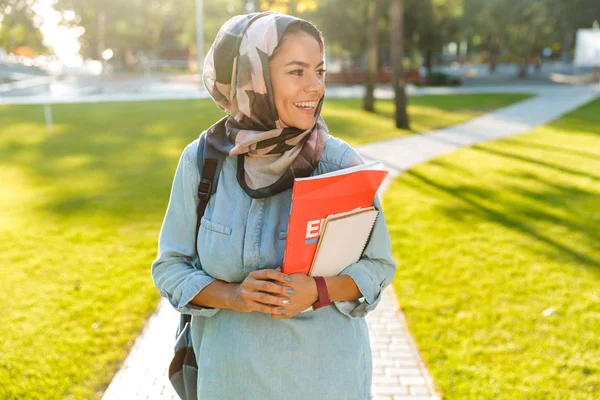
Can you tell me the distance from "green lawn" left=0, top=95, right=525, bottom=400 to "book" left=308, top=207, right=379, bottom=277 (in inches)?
101

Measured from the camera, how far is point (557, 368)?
3988 millimetres

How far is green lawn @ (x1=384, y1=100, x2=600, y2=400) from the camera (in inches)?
156

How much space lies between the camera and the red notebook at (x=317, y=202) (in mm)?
1531

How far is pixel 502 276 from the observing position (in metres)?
5.61

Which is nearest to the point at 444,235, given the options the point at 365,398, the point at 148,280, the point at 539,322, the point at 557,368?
the point at 539,322

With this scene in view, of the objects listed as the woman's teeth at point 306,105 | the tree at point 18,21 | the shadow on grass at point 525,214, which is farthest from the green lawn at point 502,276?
the tree at point 18,21

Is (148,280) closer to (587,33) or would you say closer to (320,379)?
(320,379)

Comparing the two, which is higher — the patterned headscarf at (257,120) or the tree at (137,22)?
the tree at (137,22)

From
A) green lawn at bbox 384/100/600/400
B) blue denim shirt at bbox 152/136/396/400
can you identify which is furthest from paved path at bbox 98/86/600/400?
blue denim shirt at bbox 152/136/396/400

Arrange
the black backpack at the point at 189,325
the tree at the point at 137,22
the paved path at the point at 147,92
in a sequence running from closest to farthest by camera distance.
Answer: the black backpack at the point at 189,325 → the paved path at the point at 147,92 → the tree at the point at 137,22

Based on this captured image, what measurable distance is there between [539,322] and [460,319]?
0.61 meters

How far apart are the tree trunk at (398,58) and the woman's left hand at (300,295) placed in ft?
45.2

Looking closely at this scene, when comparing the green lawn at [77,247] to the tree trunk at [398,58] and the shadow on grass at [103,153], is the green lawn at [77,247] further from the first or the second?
the tree trunk at [398,58]

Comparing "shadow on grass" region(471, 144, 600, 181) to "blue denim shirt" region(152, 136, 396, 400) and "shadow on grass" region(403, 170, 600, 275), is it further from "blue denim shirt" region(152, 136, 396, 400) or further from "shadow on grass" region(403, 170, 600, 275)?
"blue denim shirt" region(152, 136, 396, 400)
